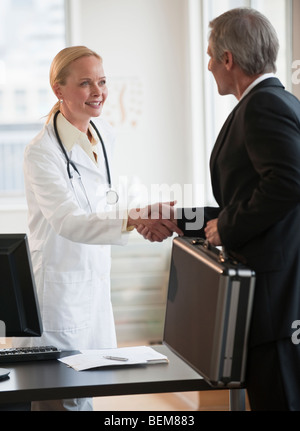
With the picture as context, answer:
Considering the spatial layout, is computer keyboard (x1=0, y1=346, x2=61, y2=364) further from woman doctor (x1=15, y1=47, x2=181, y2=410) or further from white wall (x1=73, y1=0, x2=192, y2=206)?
white wall (x1=73, y1=0, x2=192, y2=206)

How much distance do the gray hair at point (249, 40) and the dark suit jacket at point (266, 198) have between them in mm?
59

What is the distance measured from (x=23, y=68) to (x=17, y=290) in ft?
12.1

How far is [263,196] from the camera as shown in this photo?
142cm

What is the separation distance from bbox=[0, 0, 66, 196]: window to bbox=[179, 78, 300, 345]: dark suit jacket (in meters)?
3.71

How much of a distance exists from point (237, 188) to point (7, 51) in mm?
3900

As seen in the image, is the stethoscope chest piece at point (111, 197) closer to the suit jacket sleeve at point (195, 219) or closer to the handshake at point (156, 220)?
the handshake at point (156, 220)

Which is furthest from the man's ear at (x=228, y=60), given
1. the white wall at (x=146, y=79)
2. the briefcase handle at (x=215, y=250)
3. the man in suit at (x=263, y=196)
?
the white wall at (x=146, y=79)

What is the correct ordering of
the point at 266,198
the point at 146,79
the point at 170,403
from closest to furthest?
the point at 266,198 → the point at 170,403 → the point at 146,79

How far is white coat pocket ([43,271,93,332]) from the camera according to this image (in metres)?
2.17

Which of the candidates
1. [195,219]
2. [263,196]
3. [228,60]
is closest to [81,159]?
[195,219]

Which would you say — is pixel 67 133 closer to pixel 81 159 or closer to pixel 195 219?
pixel 81 159

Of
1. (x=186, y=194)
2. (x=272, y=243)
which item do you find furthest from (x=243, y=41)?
(x=186, y=194)

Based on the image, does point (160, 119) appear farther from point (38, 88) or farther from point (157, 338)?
point (157, 338)

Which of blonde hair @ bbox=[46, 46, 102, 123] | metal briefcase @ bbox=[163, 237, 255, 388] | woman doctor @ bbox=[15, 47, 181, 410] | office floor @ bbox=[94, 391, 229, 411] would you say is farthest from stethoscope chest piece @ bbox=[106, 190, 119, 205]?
office floor @ bbox=[94, 391, 229, 411]
